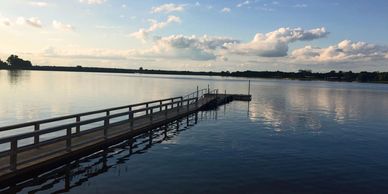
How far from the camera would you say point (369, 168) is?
59.7 ft

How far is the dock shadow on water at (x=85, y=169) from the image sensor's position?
499 inches

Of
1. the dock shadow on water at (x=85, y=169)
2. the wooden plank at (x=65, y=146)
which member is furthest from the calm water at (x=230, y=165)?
the wooden plank at (x=65, y=146)

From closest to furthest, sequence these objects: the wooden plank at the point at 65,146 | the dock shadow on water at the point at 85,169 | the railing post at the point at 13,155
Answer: the railing post at the point at 13,155 < the wooden plank at the point at 65,146 < the dock shadow on water at the point at 85,169

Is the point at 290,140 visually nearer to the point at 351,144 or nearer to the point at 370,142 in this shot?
the point at 351,144

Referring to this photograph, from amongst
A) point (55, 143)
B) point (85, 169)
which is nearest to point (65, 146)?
point (55, 143)

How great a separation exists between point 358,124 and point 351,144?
13.4 m

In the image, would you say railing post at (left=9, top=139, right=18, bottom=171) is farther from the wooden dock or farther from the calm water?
the calm water

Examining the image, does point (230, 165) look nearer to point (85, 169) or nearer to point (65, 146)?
point (85, 169)

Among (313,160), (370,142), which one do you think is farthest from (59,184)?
(370,142)

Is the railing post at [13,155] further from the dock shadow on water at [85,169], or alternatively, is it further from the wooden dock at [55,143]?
the dock shadow on water at [85,169]

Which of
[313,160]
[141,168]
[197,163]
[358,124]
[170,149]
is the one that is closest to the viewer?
[141,168]

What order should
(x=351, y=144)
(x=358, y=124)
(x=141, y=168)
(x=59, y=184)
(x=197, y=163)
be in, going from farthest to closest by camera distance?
1. (x=358, y=124)
2. (x=351, y=144)
3. (x=197, y=163)
4. (x=141, y=168)
5. (x=59, y=184)

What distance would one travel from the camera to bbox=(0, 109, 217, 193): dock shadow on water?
12.7 meters

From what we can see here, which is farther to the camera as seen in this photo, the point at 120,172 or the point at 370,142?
the point at 370,142
